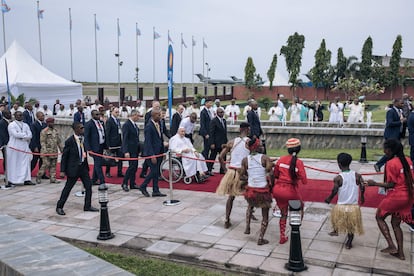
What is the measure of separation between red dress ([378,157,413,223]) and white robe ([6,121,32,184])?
342 inches

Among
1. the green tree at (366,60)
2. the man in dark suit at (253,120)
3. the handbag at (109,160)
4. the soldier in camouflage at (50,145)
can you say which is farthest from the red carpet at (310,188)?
the green tree at (366,60)

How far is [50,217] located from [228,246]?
376 cm

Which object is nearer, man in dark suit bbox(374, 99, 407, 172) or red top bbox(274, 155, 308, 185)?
red top bbox(274, 155, 308, 185)

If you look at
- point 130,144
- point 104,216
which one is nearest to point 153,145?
point 130,144

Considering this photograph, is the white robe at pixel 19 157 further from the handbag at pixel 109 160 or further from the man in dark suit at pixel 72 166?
the man in dark suit at pixel 72 166

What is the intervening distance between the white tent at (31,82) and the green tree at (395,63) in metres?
38.4

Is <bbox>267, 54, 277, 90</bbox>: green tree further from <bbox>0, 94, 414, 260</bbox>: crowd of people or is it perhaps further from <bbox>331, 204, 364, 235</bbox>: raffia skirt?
<bbox>331, 204, 364, 235</bbox>: raffia skirt

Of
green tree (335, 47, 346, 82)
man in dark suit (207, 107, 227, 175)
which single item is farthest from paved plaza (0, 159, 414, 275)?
green tree (335, 47, 346, 82)

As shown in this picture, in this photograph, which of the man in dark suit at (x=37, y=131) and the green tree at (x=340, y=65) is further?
the green tree at (x=340, y=65)

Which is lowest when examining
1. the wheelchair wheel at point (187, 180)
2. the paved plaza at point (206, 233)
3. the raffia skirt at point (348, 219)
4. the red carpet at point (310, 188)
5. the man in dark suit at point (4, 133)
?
the paved plaza at point (206, 233)

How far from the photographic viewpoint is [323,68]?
5569cm

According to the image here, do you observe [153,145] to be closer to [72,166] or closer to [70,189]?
[72,166]

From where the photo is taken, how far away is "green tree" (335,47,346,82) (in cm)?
5569

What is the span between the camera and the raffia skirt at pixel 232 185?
24.2ft
